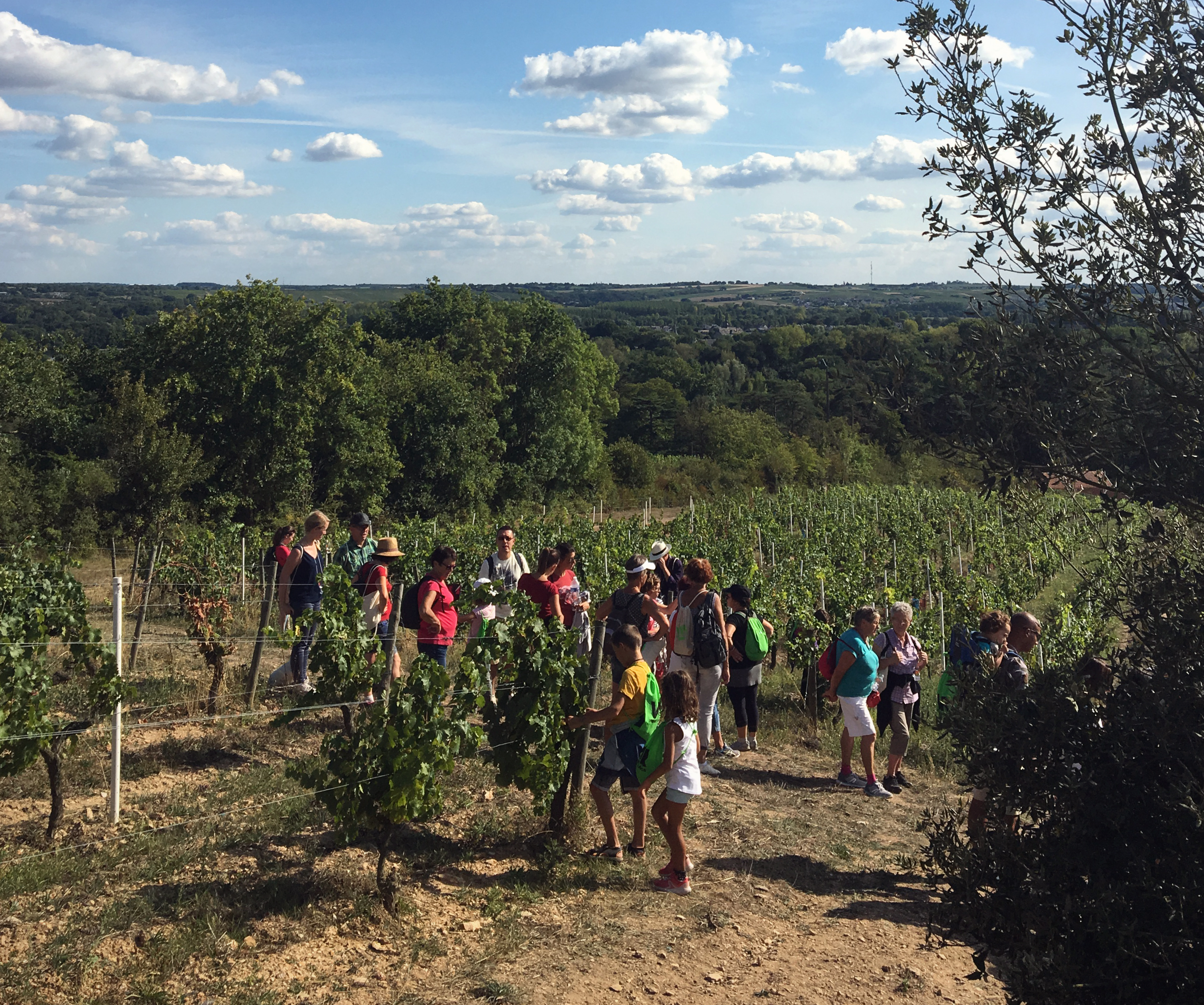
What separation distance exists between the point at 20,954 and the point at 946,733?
4.20m

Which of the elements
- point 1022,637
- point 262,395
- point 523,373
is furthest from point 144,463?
point 523,373

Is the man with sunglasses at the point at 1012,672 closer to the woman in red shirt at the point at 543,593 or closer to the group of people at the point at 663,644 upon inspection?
the group of people at the point at 663,644

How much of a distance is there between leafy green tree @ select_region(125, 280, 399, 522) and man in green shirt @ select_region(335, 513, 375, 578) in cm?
1696

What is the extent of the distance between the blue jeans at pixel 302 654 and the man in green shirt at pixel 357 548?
399 mm

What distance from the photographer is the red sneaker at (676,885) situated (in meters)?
5.43

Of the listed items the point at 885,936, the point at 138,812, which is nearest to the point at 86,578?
the point at 138,812

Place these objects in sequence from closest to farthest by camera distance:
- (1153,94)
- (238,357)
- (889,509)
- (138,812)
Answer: (1153,94) < (138,812) < (238,357) < (889,509)

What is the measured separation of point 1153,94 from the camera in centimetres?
350

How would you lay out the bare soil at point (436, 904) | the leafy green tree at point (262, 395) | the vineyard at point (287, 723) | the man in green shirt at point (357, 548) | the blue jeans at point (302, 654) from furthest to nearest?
the leafy green tree at point (262, 395)
the man in green shirt at point (357, 548)
the blue jeans at point (302, 654)
the vineyard at point (287, 723)
the bare soil at point (436, 904)

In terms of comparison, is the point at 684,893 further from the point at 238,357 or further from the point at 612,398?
the point at 612,398

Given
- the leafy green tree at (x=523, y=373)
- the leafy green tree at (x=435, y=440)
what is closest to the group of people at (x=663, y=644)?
the leafy green tree at (x=435, y=440)

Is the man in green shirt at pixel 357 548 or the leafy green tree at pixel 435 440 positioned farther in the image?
the leafy green tree at pixel 435 440

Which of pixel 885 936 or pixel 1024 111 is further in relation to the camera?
pixel 885 936

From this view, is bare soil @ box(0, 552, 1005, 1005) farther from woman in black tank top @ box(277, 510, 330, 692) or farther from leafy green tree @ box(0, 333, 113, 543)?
leafy green tree @ box(0, 333, 113, 543)
